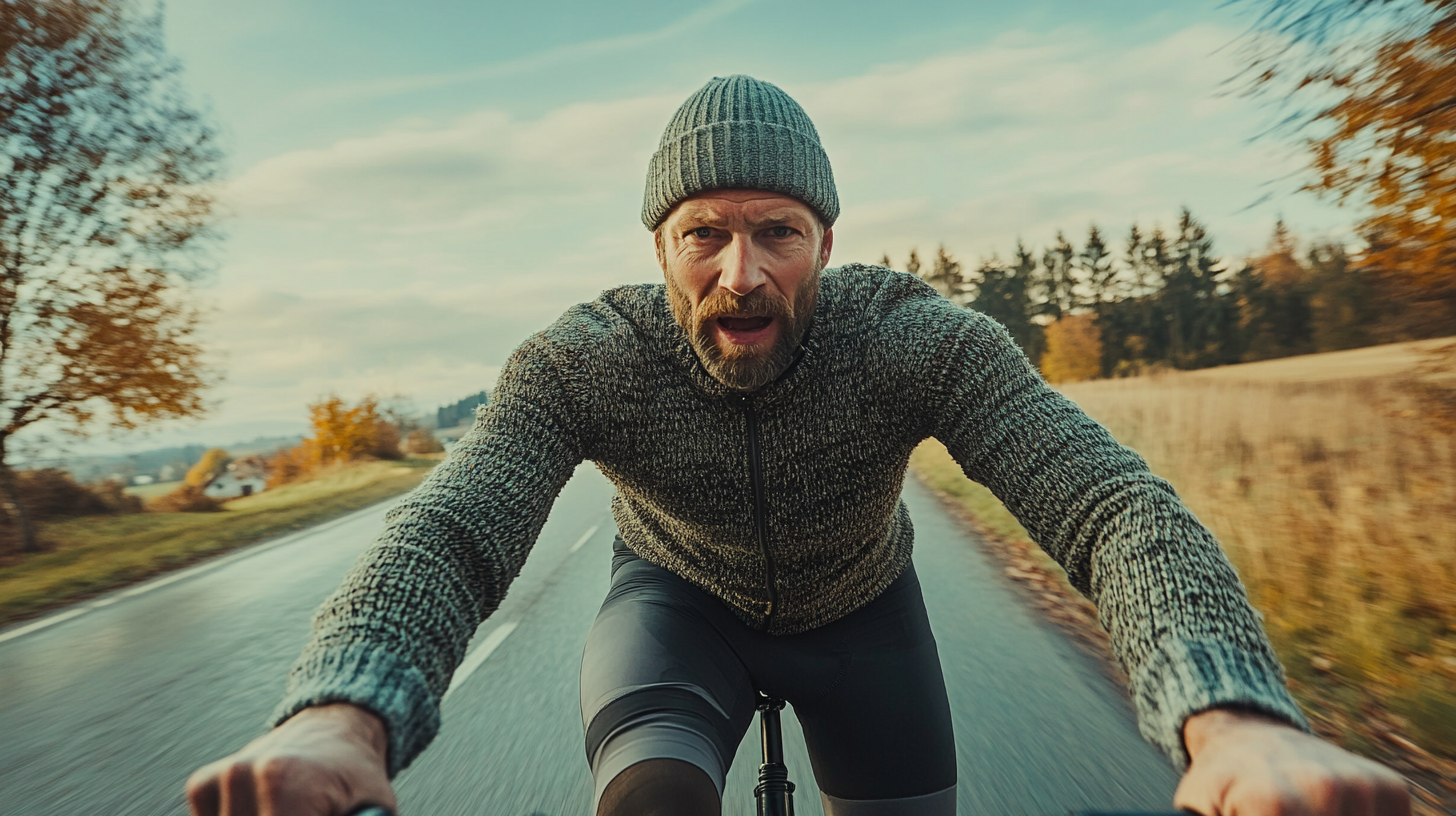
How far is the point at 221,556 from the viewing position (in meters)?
10.9

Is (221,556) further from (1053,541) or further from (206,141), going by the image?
(1053,541)

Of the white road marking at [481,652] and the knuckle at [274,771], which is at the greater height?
the knuckle at [274,771]

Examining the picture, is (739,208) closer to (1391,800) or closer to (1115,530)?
(1115,530)

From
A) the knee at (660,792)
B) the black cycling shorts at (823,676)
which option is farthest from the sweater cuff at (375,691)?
the black cycling shorts at (823,676)

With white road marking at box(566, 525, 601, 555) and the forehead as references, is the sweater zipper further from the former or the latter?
white road marking at box(566, 525, 601, 555)

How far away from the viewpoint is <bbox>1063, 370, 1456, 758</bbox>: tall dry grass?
13.7 feet

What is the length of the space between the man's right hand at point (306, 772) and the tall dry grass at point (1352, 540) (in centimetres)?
408

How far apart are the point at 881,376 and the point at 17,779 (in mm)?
4350

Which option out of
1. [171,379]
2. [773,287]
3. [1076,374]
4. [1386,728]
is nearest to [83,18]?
[171,379]

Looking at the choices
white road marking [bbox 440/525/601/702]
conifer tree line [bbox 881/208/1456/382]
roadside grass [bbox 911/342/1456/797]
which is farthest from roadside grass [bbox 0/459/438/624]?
conifer tree line [bbox 881/208/1456/382]

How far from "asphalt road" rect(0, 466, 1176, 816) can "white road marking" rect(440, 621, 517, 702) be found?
2cm

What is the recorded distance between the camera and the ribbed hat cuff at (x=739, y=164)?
6.69 feet

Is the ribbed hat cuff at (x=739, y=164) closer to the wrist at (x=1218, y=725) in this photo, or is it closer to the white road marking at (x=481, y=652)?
the wrist at (x=1218, y=725)

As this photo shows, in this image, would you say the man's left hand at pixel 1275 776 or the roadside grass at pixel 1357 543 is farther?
the roadside grass at pixel 1357 543
